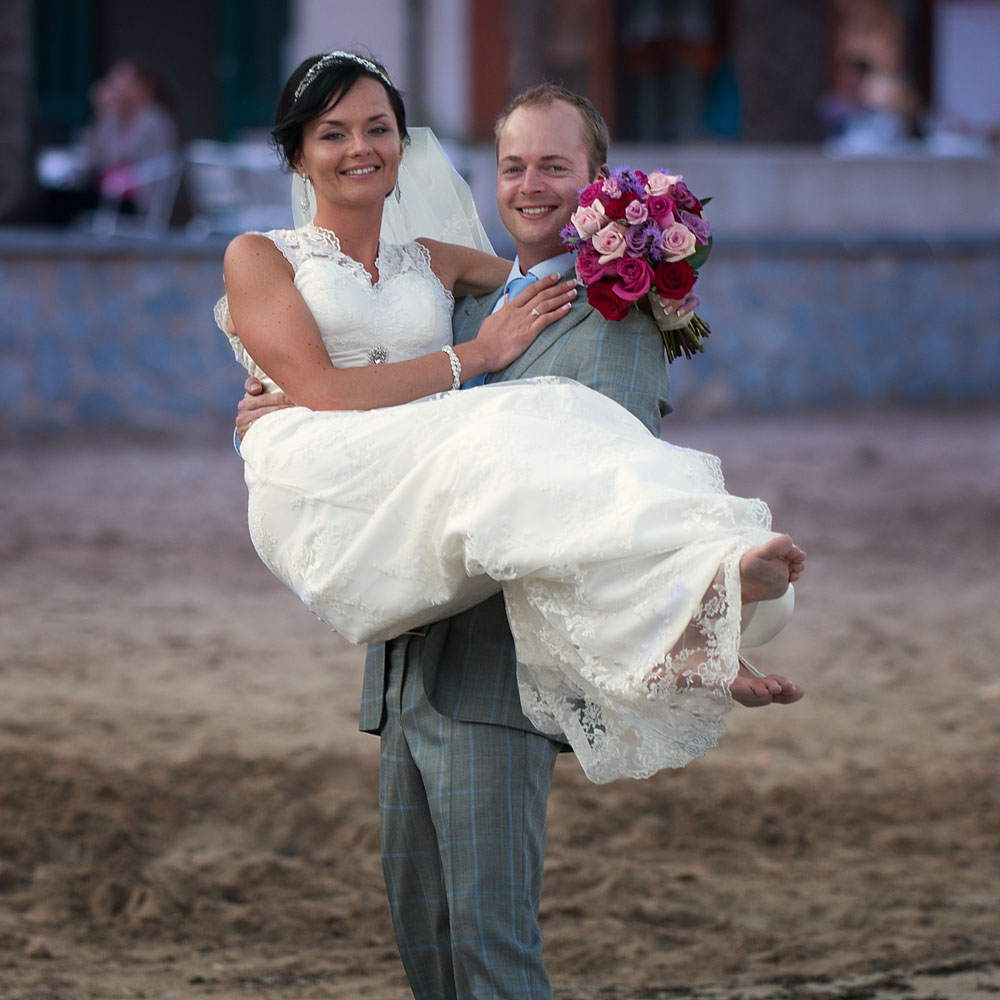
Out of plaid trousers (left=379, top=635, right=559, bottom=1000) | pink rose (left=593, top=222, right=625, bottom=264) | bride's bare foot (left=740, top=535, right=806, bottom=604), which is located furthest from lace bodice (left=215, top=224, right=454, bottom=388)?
bride's bare foot (left=740, top=535, right=806, bottom=604)

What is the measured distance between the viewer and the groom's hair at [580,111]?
11.2ft

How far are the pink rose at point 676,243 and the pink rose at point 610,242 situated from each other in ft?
0.32

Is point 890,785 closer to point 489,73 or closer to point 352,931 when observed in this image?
point 352,931

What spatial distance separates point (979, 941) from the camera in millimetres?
4691

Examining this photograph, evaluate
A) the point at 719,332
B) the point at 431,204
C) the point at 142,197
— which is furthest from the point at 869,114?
the point at 431,204

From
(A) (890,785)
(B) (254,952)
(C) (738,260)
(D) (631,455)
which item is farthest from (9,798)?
(C) (738,260)

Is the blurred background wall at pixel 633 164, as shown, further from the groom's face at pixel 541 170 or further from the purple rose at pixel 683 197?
the purple rose at pixel 683 197

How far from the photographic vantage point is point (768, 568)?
9.48 ft

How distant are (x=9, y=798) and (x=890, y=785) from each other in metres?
2.84

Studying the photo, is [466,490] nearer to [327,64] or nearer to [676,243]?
[676,243]

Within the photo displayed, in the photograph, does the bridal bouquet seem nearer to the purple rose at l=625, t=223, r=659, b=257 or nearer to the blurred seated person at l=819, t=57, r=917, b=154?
the purple rose at l=625, t=223, r=659, b=257

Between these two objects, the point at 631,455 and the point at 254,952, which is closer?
the point at 631,455

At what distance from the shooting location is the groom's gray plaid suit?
3.23 metres

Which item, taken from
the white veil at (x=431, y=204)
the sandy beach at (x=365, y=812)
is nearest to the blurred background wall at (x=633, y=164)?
the sandy beach at (x=365, y=812)
